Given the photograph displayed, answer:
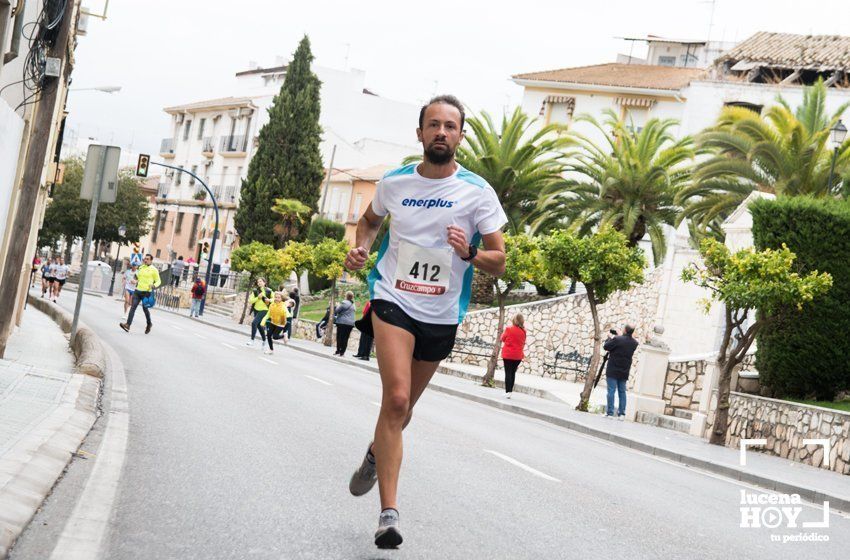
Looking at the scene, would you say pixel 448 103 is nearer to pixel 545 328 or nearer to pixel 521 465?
pixel 521 465

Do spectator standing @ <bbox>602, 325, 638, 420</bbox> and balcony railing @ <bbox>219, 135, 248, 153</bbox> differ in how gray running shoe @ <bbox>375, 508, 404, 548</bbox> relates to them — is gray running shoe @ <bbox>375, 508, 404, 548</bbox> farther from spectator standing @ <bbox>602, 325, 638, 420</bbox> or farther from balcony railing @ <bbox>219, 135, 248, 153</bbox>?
balcony railing @ <bbox>219, 135, 248, 153</bbox>

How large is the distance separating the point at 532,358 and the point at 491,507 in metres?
29.9

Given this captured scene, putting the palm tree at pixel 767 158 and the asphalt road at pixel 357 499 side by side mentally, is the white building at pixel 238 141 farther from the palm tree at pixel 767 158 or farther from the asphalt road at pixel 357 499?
the asphalt road at pixel 357 499

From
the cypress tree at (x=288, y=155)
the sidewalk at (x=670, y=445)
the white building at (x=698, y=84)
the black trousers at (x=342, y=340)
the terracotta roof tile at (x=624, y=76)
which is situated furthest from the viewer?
the cypress tree at (x=288, y=155)

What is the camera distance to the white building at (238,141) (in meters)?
82.6

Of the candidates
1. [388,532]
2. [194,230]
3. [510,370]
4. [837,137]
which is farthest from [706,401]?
[194,230]

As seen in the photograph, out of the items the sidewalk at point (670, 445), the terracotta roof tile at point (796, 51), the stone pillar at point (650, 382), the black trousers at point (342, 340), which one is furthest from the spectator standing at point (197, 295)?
the stone pillar at point (650, 382)

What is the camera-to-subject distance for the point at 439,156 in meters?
5.87

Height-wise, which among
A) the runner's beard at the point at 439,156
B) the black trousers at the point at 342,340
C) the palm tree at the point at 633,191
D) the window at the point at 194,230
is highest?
the palm tree at the point at 633,191

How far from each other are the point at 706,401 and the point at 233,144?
67404 millimetres

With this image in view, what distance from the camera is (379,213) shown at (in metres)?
6.26

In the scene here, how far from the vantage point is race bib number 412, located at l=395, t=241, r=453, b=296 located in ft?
19.2

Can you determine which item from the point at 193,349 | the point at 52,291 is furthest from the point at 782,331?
the point at 52,291

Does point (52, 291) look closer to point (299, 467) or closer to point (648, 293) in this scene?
point (648, 293)
